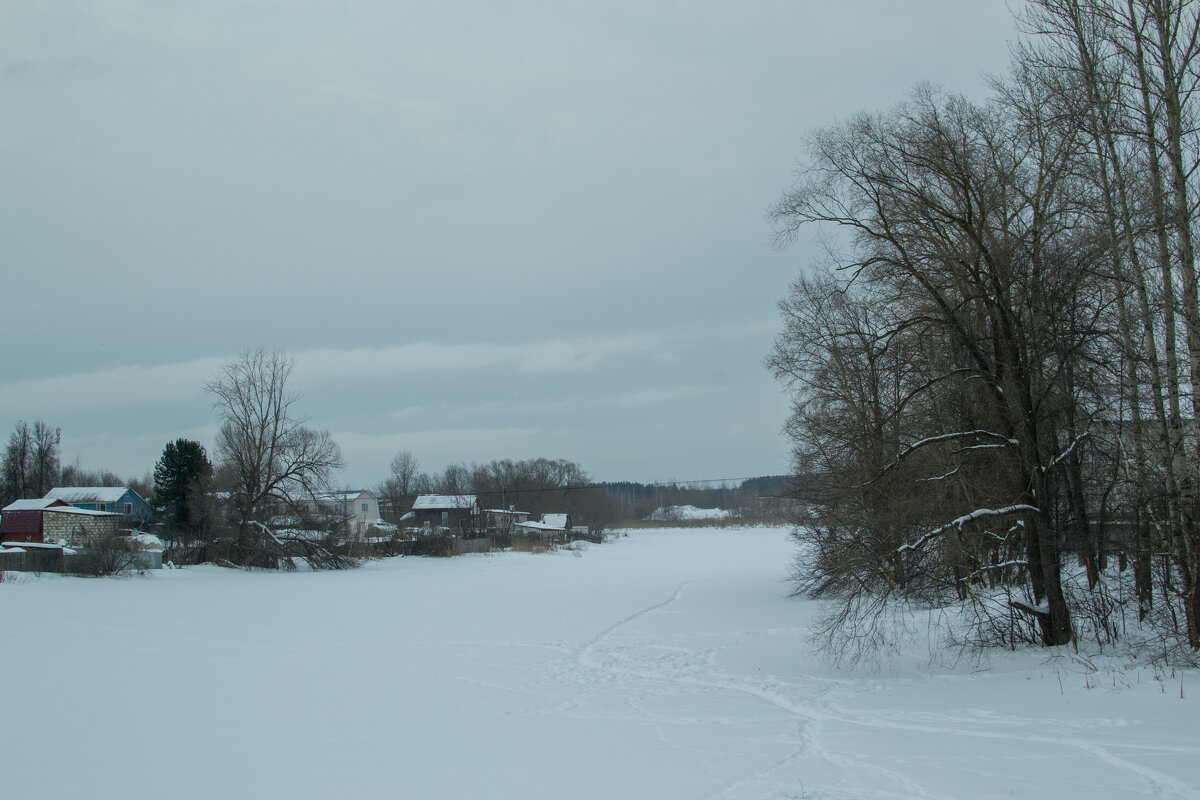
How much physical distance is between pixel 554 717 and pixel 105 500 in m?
73.6

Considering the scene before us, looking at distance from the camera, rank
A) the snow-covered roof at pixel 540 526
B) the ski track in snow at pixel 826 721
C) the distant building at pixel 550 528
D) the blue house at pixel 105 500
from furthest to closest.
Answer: the snow-covered roof at pixel 540 526, the distant building at pixel 550 528, the blue house at pixel 105 500, the ski track in snow at pixel 826 721

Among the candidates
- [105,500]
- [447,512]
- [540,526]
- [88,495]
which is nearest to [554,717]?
[105,500]

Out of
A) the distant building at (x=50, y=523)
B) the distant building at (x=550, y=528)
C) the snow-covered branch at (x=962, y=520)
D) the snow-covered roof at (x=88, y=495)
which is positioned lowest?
the distant building at (x=550, y=528)

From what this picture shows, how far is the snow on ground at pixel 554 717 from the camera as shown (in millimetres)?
7922

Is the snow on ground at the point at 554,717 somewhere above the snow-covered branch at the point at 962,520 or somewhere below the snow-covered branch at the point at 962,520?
below

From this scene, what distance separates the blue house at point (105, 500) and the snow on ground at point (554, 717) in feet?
189

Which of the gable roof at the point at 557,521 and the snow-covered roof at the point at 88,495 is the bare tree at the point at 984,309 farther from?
the gable roof at the point at 557,521

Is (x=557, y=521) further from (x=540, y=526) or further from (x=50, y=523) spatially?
(x=50, y=523)

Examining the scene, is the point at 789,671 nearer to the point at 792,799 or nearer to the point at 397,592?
the point at 792,799

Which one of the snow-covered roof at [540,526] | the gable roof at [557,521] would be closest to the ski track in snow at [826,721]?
the snow-covered roof at [540,526]

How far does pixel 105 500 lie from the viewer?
7138cm

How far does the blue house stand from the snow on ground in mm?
57613

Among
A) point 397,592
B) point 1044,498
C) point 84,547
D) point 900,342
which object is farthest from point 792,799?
point 84,547

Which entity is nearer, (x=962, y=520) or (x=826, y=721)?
(x=826, y=721)
